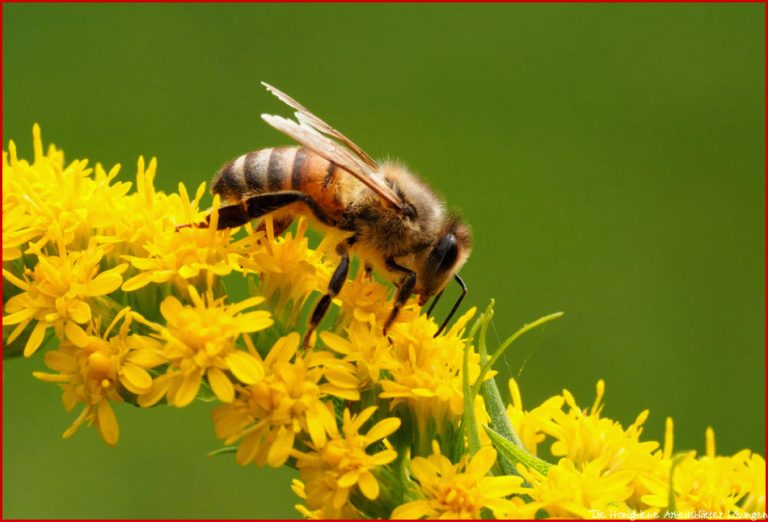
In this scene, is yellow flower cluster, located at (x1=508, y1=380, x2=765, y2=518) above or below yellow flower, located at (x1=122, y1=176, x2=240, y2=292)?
below

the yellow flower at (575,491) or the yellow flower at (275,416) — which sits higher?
the yellow flower at (275,416)

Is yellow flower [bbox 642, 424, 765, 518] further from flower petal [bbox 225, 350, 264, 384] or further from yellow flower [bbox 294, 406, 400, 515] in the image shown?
flower petal [bbox 225, 350, 264, 384]

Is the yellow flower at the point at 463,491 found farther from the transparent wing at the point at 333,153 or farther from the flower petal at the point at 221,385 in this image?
the transparent wing at the point at 333,153

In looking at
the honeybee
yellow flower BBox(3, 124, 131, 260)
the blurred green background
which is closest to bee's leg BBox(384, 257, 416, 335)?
the honeybee

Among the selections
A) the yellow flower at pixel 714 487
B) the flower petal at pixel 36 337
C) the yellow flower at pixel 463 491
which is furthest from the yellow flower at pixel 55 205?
the yellow flower at pixel 714 487

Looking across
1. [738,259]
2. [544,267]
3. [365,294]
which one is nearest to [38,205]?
[365,294]

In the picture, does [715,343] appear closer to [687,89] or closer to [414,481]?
[687,89]
